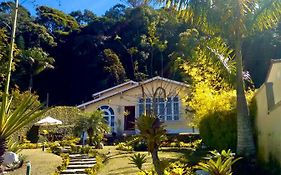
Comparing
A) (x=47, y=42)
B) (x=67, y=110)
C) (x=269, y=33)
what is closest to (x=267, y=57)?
(x=269, y=33)

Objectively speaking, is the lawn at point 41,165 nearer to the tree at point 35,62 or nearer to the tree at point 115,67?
the tree at point 115,67

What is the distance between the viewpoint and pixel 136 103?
36.2 metres

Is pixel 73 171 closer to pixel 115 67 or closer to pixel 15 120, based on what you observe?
pixel 15 120

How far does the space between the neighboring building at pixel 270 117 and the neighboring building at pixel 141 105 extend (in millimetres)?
19817

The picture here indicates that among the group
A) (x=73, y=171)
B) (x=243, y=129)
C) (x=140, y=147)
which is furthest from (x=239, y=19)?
(x=140, y=147)

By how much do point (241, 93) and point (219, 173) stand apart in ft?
17.3

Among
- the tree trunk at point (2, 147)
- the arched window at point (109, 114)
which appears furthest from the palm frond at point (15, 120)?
the arched window at point (109, 114)

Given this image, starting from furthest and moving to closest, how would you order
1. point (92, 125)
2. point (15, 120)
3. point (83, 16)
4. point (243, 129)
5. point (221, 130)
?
point (83, 16) < point (92, 125) < point (221, 130) < point (243, 129) < point (15, 120)

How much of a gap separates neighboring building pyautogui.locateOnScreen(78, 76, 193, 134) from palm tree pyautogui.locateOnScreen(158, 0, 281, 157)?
20663 millimetres

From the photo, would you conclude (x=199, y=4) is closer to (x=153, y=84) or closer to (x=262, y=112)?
(x=262, y=112)

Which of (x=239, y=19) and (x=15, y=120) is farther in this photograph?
(x=239, y=19)

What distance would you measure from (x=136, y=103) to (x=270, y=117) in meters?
24.9

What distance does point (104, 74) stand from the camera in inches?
2083

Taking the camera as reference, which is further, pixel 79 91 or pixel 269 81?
pixel 79 91
